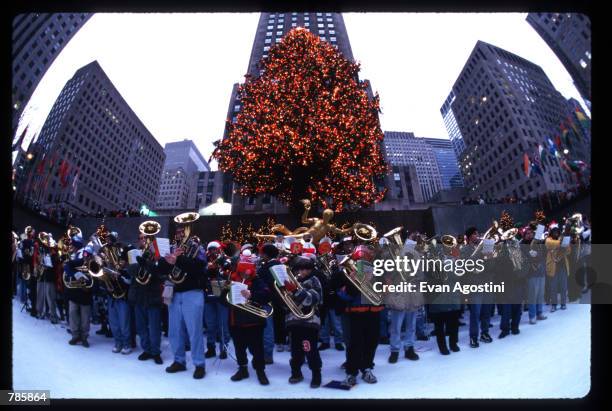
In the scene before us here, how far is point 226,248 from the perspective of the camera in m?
8.85

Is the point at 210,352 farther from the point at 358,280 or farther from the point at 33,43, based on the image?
the point at 33,43

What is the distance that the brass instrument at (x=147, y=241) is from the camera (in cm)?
723

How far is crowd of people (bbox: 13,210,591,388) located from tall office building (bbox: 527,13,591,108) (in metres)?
2.26

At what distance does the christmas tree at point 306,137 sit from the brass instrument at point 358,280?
13604mm

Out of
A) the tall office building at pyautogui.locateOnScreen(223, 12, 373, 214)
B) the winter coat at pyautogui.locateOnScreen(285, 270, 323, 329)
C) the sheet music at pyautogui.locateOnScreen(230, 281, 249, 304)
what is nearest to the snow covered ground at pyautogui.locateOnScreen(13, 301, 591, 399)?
the winter coat at pyautogui.locateOnScreen(285, 270, 323, 329)

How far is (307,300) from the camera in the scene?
6328 millimetres

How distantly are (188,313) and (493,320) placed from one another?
26.6ft

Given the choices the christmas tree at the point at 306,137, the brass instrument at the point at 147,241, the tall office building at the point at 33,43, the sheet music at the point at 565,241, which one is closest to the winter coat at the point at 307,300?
the brass instrument at the point at 147,241

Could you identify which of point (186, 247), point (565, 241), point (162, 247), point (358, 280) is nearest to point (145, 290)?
point (162, 247)

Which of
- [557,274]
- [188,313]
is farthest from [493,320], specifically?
[188,313]

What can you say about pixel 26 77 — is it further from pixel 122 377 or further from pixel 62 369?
pixel 122 377

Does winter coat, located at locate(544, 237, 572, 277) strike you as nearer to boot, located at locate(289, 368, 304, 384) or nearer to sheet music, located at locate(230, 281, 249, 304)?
boot, located at locate(289, 368, 304, 384)

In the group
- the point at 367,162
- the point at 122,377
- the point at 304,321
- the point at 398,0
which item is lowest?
the point at 122,377

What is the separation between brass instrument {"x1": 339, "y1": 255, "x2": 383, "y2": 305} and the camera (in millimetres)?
6602
